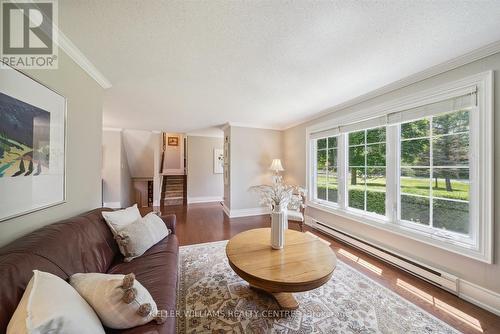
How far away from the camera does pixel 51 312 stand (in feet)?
2.12

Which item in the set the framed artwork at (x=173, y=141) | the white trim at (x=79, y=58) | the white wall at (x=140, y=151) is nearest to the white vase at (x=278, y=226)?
the white trim at (x=79, y=58)

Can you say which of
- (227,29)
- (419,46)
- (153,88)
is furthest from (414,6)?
(153,88)

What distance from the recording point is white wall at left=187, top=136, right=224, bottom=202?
6.09 m

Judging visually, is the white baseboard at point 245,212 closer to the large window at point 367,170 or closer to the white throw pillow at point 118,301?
the large window at point 367,170

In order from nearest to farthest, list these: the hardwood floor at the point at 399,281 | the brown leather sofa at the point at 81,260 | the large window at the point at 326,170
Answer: the brown leather sofa at the point at 81,260 < the hardwood floor at the point at 399,281 < the large window at the point at 326,170

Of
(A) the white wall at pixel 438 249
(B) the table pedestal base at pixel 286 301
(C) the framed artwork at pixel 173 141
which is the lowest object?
(B) the table pedestal base at pixel 286 301

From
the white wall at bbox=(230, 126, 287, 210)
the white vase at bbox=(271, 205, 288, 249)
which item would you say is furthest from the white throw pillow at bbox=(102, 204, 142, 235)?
the white wall at bbox=(230, 126, 287, 210)

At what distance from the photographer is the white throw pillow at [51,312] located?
603 millimetres

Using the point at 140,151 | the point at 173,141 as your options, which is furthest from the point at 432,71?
the point at 173,141

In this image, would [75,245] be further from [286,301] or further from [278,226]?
[286,301]

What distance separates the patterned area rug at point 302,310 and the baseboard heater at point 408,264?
548mm

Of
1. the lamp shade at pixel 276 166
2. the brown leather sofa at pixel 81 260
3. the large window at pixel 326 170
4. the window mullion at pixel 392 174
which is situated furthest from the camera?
the lamp shade at pixel 276 166

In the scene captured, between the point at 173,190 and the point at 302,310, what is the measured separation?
19.4 feet

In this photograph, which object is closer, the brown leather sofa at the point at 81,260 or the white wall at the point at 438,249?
the brown leather sofa at the point at 81,260
